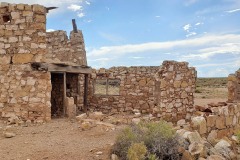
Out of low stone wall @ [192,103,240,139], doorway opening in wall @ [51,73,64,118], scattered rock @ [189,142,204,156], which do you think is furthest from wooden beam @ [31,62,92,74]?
scattered rock @ [189,142,204,156]

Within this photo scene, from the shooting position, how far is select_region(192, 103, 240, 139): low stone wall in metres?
7.82

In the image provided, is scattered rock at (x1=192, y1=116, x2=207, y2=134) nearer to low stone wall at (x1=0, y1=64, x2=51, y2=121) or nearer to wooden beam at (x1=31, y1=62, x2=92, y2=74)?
low stone wall at (x1=0, y1=64, x2=51, y2=121)

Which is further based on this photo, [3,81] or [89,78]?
[89,78]

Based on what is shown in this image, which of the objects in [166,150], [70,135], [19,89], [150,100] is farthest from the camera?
[150,100]

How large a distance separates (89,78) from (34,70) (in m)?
6.47

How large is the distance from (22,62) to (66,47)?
693 centimetres

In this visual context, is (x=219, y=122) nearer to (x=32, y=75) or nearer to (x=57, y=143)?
(x=57, y=143)

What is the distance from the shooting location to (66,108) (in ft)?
42.9

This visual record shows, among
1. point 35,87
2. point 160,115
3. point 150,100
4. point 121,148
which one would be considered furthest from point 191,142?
point 150,100

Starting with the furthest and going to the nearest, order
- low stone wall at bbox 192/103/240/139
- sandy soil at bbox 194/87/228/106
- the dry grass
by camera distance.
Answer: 1. the dry grass
2. sandy soil at bbox 194/87/228/106
3. low stone wall at bbox 192/103/240/139

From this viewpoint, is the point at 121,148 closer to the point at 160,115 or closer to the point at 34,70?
the point at 160,115

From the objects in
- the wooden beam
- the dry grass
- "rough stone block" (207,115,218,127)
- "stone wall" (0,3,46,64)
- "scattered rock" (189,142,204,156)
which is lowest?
the dry grass

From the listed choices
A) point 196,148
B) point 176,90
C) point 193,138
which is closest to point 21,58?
point 176,90

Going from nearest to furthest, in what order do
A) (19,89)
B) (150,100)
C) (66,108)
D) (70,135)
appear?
(70,135) < (19,89) < (66,108) < (150,100)
